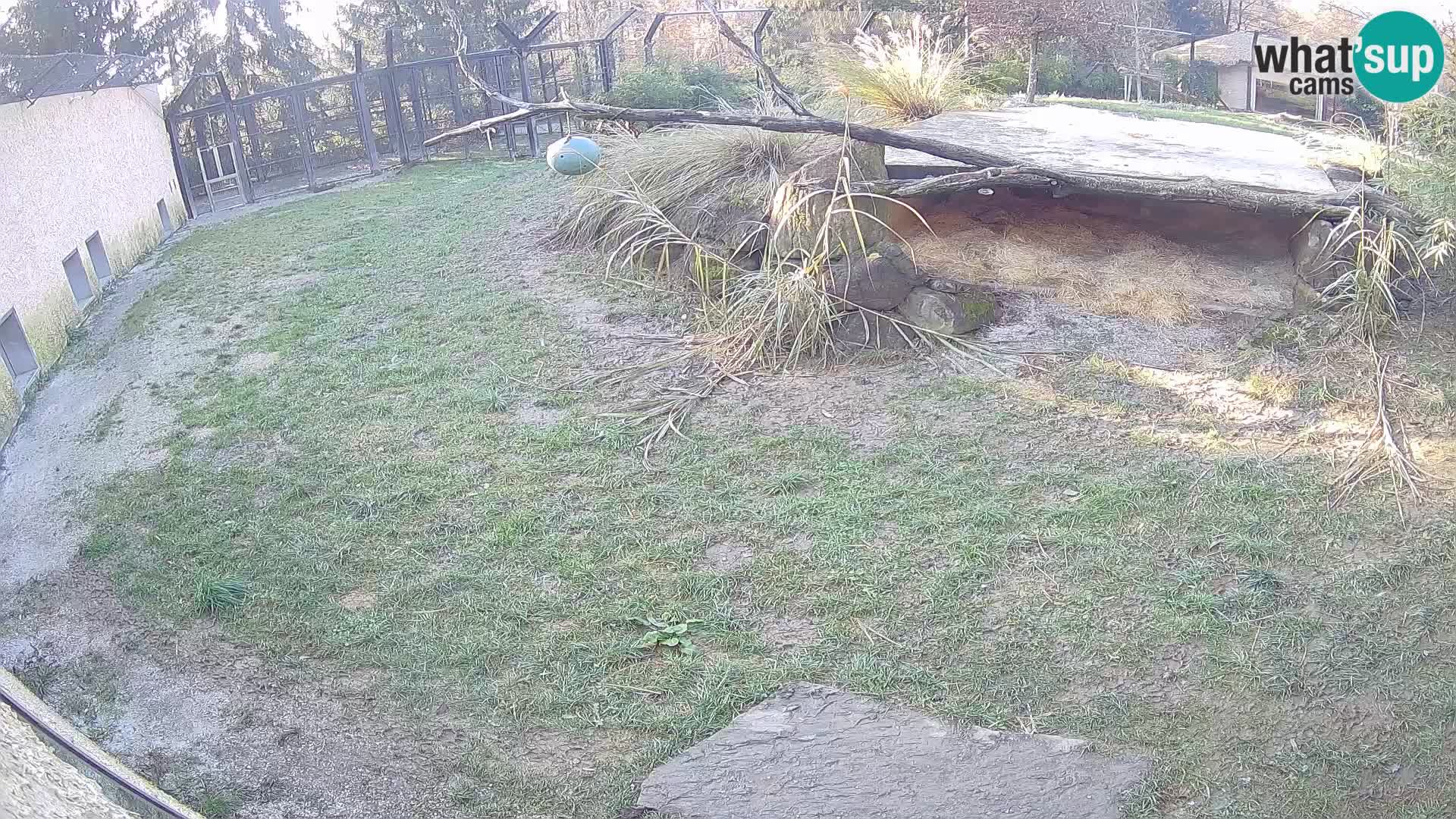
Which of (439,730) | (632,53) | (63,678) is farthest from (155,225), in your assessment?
(632,53)

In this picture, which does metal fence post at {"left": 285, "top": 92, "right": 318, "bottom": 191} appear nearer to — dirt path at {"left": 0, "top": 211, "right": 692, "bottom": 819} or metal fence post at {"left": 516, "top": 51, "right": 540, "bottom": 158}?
metal fence post at {"left": 516, "top": 51, "right": 540, "bottom": 158}

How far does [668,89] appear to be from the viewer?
13.5 meters

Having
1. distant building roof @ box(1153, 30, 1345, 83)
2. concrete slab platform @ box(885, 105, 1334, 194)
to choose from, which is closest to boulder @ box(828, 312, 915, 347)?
concrete slab platform @ box(885, 105, 1334, 194)

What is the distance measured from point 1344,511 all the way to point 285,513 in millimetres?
4273

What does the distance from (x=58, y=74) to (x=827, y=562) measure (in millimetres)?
7163

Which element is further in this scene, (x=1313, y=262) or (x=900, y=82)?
(x=900, y=82)

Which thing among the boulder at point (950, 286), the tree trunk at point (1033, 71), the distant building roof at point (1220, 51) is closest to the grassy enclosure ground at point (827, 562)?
the boulder at point (950, 286)

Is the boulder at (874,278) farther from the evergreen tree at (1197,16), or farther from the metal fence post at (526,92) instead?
the evergreen tree at (1197,16)

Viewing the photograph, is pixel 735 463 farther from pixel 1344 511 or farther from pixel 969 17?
pixel 969 17

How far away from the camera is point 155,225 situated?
10688 mm

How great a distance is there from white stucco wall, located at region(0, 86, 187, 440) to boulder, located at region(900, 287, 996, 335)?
16.2 ft

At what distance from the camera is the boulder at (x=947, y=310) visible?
5.67m

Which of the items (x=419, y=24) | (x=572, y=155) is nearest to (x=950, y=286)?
(x=572, y=155)

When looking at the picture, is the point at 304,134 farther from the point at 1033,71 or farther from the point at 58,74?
the point at 1033,71
